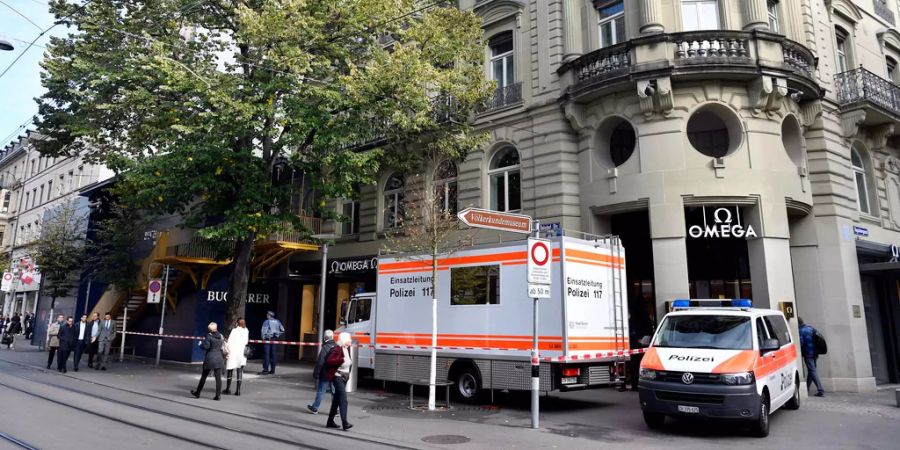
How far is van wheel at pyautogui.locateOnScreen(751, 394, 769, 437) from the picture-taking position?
9.27 m

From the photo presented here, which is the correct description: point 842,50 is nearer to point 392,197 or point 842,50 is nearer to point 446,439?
point 392,197

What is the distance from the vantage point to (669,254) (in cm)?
1580

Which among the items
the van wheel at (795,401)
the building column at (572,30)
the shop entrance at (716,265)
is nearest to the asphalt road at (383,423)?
the van wheel at (795,401)

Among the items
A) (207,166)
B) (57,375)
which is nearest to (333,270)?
(207,166)

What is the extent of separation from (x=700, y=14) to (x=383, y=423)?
14913 millimetres

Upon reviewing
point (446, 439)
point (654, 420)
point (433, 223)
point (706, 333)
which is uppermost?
point (433, 223)

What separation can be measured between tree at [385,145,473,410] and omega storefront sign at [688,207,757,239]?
642 centimetres

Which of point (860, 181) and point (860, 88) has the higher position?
point (860, 88)

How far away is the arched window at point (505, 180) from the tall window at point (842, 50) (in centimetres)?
1203

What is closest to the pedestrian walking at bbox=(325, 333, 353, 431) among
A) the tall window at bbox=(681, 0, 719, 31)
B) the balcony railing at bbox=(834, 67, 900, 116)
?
the tall window at bbox=(681, 0, 719, 31)

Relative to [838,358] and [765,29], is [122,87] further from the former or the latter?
[838,358]

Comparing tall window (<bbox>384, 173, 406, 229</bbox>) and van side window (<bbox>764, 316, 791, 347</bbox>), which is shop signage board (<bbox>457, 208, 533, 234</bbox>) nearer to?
van side window (<bbox>764, 316, 791, 347</bbox>)

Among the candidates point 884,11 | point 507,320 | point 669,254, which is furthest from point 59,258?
point 884,11

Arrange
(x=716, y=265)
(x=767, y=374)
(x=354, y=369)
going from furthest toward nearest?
1. (x=716, y=265)
2. (x=354, y=369)
3. (x=767, y=374)
